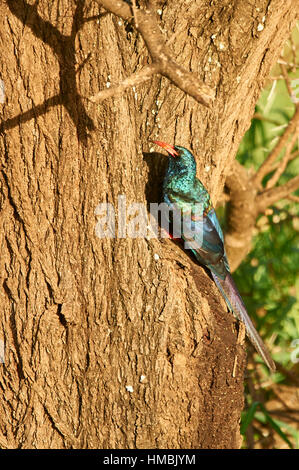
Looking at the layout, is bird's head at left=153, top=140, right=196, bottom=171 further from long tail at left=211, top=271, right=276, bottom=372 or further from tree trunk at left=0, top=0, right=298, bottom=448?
long tail at left=211, top=271, right=276, bottom=372

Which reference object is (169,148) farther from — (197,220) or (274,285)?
(274,285)

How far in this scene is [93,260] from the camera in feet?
8.86

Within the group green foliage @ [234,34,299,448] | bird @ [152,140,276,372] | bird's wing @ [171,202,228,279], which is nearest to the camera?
bird @ [152,140,276,372]

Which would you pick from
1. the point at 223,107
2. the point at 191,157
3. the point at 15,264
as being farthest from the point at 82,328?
the point at 223,107

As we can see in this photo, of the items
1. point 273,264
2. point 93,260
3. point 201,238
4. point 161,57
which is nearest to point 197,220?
point 201,238

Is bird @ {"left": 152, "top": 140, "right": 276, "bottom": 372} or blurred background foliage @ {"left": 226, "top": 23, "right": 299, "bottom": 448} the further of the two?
blurred background foliage @ {"left": 226, "top": 23, "right": 299, "bottom": 448}

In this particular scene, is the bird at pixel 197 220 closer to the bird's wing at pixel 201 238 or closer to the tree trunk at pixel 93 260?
the bird's wing at pixel 201 238

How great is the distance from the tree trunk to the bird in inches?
7.7

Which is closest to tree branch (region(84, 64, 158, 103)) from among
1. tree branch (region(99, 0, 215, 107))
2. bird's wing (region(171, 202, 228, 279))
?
tree branch (region(99, 0, 215, 107))

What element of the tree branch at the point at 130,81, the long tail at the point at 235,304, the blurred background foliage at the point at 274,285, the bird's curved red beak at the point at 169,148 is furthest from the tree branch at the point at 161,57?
the blurred background foliage at the point at 274,285

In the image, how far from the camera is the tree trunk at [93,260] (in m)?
2.59

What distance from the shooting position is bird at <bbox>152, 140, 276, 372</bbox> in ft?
9.66

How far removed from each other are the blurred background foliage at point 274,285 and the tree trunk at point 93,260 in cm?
215

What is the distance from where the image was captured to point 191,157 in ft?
9.68
